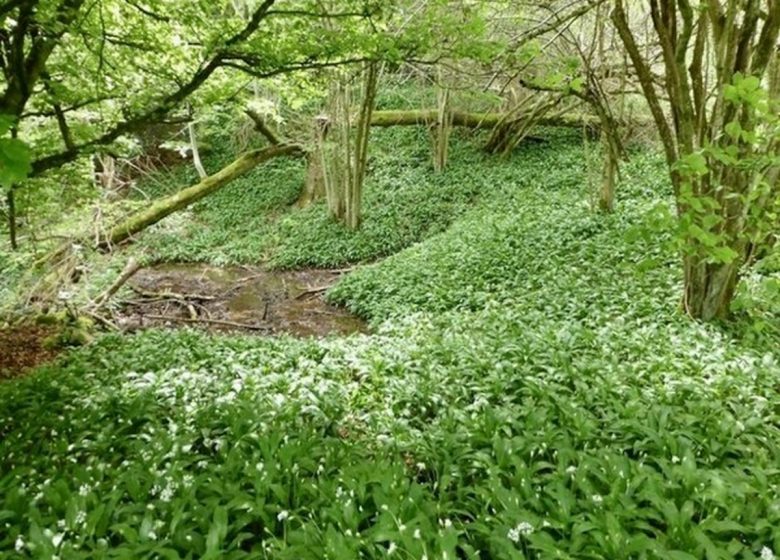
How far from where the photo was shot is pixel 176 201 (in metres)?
11.4

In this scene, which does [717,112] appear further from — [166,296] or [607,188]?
[166,296]

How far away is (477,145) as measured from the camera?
17453mm

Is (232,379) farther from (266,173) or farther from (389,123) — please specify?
(266,173)

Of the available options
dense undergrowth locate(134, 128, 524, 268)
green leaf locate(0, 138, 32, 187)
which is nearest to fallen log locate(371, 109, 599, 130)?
dense undergrowth locate(134, 128, 524, 268)

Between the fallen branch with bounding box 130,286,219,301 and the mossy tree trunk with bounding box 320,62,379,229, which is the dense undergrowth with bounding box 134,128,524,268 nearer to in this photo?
the mossy tree trunk with bounding box 320,62,379,229

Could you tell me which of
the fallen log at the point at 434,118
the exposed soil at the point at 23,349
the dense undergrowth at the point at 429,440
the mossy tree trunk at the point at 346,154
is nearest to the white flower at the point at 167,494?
the dense undergrowth at the point at 429,440

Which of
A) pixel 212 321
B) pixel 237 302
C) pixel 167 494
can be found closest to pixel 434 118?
pixel 237 302

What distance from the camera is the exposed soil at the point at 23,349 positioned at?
692 centimetres

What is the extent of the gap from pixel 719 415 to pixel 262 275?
1111 cm

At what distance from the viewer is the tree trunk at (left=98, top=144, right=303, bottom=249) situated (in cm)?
1020

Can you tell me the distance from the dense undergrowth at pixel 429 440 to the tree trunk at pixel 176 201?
359 centimetres

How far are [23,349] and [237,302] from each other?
416cm

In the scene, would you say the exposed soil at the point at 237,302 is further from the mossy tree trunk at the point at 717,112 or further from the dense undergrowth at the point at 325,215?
the mossy tree trunk at the point at 717,112

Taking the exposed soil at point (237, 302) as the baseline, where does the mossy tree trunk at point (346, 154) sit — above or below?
above
